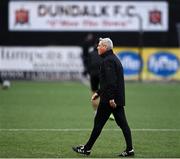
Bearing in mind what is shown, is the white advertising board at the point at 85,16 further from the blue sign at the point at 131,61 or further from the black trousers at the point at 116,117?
the black trousers at the point at 116,117

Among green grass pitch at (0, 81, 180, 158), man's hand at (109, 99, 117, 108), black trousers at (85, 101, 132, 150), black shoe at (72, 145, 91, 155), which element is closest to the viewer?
man's hand at (109, 99, 117, 108)

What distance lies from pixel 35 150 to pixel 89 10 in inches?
858

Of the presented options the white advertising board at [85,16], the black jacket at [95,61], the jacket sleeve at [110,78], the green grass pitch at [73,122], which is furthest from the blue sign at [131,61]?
the jacket sleeve at [110,78]

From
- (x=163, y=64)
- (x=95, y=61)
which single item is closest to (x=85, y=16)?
(x=163, y=64)

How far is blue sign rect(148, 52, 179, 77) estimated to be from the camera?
113ft

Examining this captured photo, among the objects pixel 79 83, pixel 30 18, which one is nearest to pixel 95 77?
pixel 79 83

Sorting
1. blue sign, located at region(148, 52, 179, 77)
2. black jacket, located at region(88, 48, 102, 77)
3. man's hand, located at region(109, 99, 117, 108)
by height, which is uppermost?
man's hand, located at region(109, 99, 117, 108)

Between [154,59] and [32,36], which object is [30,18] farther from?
[154,59]

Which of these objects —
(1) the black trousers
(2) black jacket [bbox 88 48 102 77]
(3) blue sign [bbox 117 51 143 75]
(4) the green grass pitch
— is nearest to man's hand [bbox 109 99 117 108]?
(1) the black trousers

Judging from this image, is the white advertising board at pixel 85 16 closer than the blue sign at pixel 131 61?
No

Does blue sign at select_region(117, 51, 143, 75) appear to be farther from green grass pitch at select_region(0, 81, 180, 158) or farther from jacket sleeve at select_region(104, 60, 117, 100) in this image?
jacket sleeve at select_region(104, 60, 117, 100)

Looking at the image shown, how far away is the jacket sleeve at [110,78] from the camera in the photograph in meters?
13.5

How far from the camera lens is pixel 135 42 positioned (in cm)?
3488

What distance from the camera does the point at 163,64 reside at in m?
34.5
